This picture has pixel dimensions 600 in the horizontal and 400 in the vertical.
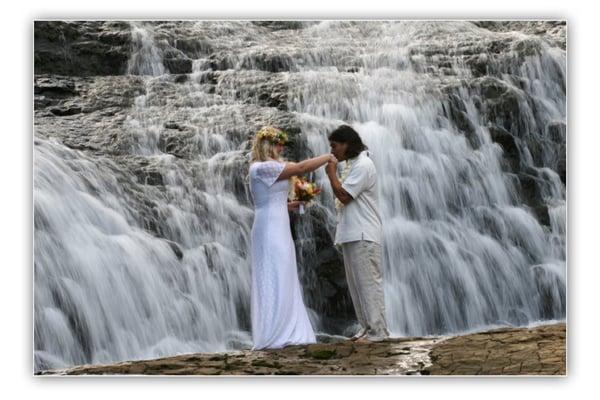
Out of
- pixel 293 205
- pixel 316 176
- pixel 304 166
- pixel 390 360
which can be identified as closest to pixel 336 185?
Result: pixel 304 166

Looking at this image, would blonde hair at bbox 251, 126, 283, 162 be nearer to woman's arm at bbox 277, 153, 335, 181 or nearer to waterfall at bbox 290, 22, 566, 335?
woman's arm at bbox 277, 153, 335, 181

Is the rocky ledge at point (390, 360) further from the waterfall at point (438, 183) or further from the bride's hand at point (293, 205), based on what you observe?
the waterfall at point (438, 183)

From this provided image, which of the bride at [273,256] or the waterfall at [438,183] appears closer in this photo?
the bride at [273,256]

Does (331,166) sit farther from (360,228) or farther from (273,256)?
(273,256)

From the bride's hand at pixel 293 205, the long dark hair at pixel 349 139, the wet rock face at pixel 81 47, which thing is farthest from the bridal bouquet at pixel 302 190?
the wet rock face at pixel 81 47

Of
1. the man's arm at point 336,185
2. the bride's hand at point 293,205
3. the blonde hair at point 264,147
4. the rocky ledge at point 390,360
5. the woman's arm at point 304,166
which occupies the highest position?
the blonde hair at point 264,147

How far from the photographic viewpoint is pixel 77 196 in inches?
453

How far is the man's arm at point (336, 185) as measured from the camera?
9992mm

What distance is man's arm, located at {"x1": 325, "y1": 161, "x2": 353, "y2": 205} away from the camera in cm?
999

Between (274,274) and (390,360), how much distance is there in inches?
41.5

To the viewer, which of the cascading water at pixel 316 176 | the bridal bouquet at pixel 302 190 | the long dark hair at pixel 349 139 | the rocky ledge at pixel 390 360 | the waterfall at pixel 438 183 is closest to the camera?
the rocky ledge at pixel 390 360

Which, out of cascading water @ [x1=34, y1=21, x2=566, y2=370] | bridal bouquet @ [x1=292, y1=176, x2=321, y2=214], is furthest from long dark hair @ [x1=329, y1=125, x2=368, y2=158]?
cascading water @ [x1=34, y1=21, x2=566, y2=370]
